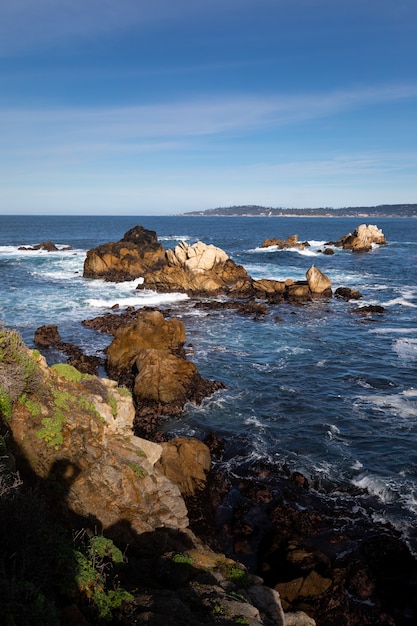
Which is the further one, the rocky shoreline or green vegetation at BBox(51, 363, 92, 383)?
green vegetation at BBox(51, 363, 92, 383)

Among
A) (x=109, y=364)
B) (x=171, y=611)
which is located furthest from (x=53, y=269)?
(x=171, y=611)

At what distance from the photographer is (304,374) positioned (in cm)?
3008

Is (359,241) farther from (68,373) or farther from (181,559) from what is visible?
(181,559)

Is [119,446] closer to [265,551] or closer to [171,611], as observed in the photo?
[265,551]

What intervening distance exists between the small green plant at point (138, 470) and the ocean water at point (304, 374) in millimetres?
6224

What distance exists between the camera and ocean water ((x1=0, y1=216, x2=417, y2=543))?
1992 cm

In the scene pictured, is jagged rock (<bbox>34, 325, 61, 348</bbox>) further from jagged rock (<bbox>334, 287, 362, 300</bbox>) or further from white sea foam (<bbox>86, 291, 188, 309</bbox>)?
jagged rock (<bbox>334, 287, 362, 300</bbox>)

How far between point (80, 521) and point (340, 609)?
8040 millimetres

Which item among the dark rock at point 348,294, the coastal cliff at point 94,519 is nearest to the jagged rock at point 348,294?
the dark rock at point 348,294

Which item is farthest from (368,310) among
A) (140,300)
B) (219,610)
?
(219,610)

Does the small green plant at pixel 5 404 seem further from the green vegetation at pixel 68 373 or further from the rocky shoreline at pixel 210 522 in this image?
the green vegetation at pixel 68 373

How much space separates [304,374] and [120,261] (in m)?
45.8

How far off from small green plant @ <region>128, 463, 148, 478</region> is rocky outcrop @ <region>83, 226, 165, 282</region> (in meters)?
52.2

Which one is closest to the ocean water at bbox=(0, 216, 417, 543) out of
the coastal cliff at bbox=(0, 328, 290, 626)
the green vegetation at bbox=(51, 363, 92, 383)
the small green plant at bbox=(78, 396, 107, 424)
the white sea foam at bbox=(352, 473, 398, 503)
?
the white sea foam at bbox=(352, 473, 398, 503)
